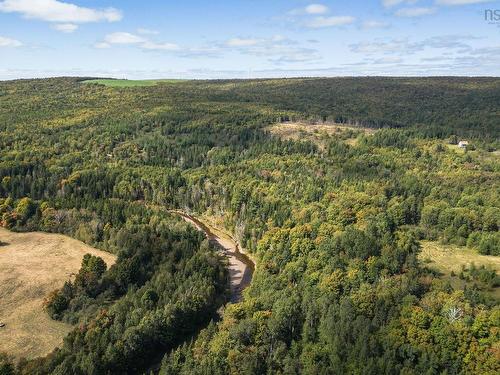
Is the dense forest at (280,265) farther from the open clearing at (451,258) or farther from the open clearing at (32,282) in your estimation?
the open clearing at (32,282)

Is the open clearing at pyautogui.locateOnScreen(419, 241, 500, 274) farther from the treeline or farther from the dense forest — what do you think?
the treeline

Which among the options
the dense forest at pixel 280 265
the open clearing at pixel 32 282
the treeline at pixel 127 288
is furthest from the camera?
the open clearing at pixel 32 282

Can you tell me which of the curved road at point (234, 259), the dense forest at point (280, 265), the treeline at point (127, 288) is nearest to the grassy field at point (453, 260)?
the dense forest at point (280, 265)

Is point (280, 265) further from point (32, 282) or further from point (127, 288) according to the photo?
point (32, 282)

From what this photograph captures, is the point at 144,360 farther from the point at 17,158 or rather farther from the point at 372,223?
the point at 17,158

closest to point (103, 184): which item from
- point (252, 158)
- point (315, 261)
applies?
point (252, 158)

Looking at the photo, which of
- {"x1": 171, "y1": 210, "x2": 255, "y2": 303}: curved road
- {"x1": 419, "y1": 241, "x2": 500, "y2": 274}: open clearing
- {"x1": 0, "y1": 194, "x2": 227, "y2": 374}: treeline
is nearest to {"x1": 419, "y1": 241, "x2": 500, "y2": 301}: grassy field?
{"x1": 419, "y1": 241, "x2": 500, "y2": 274}: open clearing
